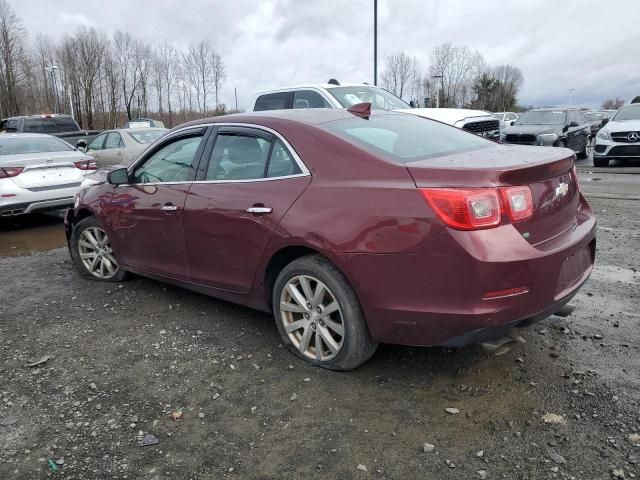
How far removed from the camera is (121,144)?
12367 mm

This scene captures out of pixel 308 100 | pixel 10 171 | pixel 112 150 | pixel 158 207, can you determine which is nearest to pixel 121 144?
pixel 112 150

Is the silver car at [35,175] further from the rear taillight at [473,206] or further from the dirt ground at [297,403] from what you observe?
the rear taillight at [473,206]

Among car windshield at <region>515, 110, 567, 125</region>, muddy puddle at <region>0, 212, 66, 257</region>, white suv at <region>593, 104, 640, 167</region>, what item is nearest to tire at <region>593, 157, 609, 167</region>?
white suv at <region>593, 104, 640, 167</region>

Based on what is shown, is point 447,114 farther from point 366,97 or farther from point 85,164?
point 85,164

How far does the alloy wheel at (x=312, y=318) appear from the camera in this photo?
3236 millimetres

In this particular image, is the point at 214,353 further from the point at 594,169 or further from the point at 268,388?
the point at 594,169

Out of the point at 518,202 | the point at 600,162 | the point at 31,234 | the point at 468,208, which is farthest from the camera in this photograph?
the point at 600,162

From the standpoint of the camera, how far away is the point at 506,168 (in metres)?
2.78

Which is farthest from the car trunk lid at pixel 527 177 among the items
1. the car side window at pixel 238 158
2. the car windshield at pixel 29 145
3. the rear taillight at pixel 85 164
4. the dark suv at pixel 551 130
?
the dark suv at pixel 551 130

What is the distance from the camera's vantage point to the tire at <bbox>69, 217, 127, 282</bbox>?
5160 millimetres

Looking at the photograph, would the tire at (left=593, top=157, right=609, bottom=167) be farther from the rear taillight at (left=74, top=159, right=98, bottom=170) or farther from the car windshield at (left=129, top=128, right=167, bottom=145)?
the rear taillight at (left=74, top=159, right=98, bottom=170)

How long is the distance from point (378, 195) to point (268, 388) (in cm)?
134

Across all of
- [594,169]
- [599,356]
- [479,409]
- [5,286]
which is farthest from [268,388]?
[594,169]

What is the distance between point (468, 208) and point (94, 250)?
13.1ft
